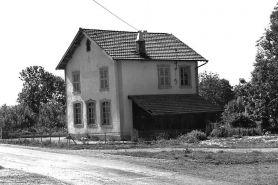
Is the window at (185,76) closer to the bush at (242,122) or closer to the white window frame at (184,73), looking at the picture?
the white window frame at (184,73)

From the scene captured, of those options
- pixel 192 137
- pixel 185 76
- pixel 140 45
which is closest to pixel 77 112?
pixel 140 45

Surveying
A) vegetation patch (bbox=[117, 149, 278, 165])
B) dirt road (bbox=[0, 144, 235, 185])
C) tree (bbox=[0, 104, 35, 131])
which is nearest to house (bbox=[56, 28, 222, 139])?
vegetation patch (bbox=[117, 149, 278, 165])

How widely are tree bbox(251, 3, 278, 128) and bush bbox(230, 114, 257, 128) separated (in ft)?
4.13

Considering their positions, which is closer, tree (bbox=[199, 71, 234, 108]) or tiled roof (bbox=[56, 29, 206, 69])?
tiled roof (bbox=[56, 29, 206, 69])

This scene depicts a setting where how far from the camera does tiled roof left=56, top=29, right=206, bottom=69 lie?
35.8 m

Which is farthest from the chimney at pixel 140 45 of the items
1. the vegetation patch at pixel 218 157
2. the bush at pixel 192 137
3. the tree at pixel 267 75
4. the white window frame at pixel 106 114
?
the vegetation patch at pixel 218 157

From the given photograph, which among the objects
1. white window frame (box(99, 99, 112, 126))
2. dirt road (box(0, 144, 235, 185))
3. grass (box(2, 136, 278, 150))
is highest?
white window frame (box(99, 99, 112, 126))

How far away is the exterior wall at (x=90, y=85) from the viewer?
35.5m

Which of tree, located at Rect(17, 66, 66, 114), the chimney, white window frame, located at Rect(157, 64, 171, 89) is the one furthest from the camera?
tree, located at Rect(17, 66, 66, 114)

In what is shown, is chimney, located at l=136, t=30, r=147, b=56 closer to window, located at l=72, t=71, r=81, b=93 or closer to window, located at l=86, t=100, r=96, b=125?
window, located at l=86, t=100, r=96, b=125

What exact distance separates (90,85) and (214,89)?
135 ft

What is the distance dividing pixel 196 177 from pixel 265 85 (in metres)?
26.4

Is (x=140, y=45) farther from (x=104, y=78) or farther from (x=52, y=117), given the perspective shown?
(x=52, y=117)

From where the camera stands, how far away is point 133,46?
3700 cm
